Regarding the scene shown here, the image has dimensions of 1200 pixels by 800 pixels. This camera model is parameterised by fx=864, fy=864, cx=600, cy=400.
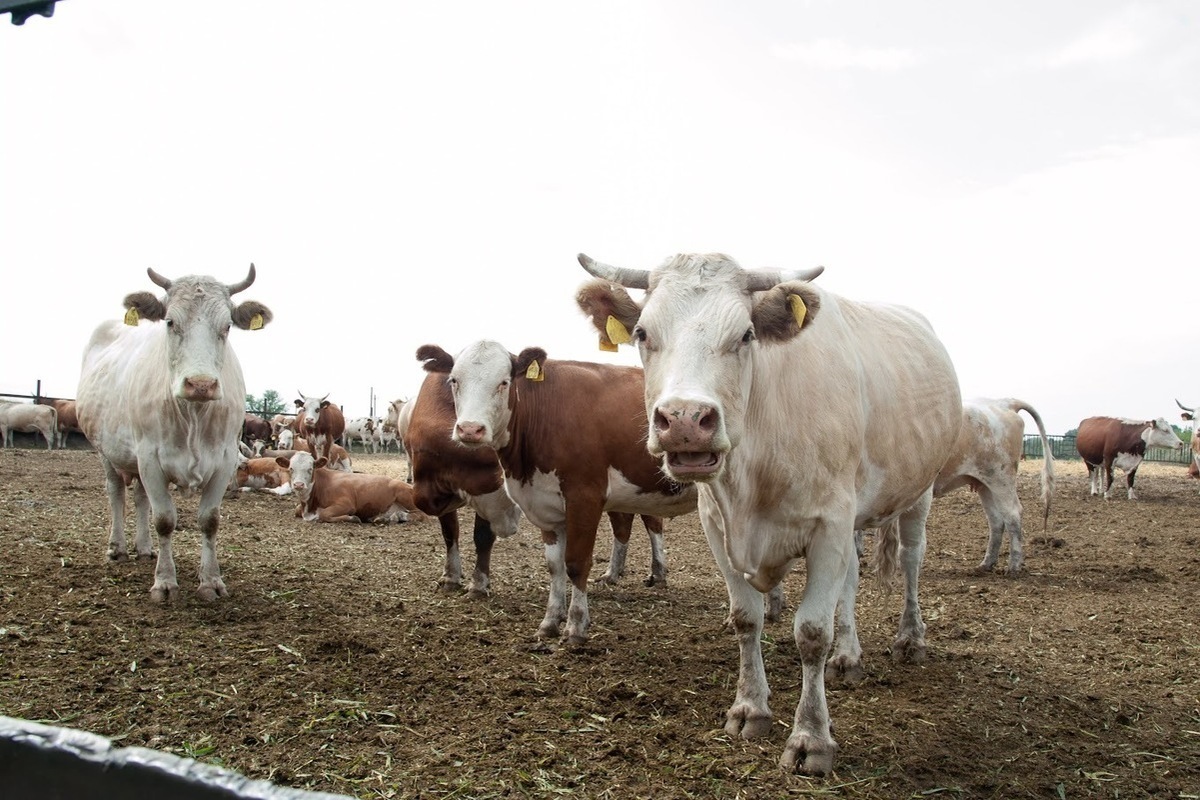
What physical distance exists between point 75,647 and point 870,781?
182 inches

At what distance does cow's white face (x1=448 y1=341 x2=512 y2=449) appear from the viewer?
652cm

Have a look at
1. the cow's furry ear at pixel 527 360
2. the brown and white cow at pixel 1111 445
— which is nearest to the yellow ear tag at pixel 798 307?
the cow's furry ear at pixel 527 360

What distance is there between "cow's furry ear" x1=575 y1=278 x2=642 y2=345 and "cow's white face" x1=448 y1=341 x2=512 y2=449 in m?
2.41

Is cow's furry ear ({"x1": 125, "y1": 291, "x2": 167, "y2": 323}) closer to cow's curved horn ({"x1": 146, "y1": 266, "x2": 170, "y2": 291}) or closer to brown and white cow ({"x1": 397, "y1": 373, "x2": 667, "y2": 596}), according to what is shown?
cow's curved horn ({"x1": 146, "y1": 266, "x2": 170, "y2": 291})

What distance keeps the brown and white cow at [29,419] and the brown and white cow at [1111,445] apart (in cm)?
3074

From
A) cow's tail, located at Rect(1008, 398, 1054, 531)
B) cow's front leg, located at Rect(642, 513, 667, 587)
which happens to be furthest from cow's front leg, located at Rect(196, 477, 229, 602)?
cow's tail, located at Rect(1008, 398, 1054, 531)

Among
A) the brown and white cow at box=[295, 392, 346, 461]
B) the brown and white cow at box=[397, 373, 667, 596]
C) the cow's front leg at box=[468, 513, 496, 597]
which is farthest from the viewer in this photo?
the brown and white cow at box=[295, 392, 346, 461]

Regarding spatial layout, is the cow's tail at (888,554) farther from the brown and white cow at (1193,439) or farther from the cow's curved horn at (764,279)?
the brown and white cow at (1193,439)

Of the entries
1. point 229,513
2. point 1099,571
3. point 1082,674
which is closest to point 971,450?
point 1099,571

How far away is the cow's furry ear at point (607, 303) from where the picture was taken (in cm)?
420

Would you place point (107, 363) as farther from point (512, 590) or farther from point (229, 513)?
point (229, 513)

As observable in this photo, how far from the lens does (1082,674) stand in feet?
18.3

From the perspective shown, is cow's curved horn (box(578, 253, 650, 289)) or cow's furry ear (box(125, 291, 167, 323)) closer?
cow's curved horn (box(578, 253, 650, 289))

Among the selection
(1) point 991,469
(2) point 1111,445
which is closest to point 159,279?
(1) point 991,469
